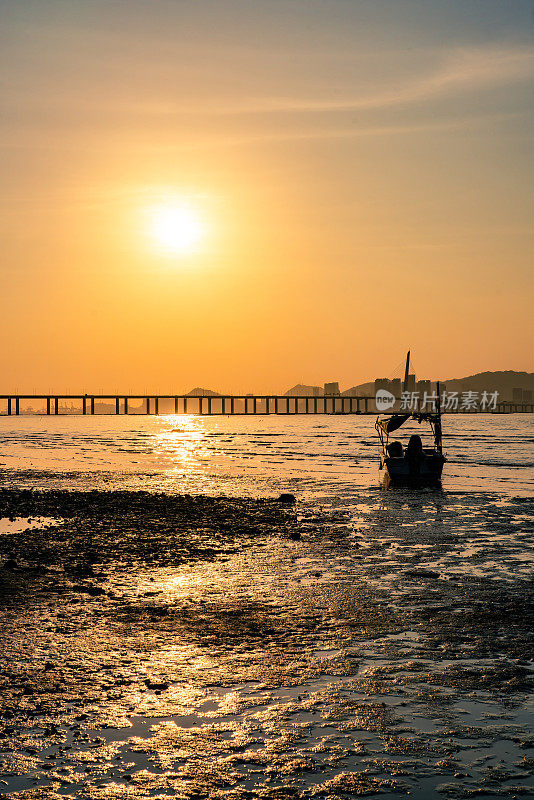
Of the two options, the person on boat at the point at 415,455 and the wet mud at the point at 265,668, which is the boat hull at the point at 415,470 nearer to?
the person on boat at the point at 415,455

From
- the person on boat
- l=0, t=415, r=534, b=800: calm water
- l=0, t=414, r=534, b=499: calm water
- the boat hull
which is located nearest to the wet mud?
l=0, t=415, r=534, b=800: calm water

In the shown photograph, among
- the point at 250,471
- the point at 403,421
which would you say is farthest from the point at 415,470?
the point at 250,471

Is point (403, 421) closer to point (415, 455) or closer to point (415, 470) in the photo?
point (415, 455)

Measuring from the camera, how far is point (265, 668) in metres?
11.4

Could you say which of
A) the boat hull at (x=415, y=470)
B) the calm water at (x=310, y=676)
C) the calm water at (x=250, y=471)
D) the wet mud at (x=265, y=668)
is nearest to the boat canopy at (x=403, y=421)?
the calm water at (x=250, y=471)

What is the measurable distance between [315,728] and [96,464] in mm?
54219

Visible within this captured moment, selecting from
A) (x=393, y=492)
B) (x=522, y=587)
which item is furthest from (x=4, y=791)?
(x=393, y=492)

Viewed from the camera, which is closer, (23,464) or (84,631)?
(84,631)

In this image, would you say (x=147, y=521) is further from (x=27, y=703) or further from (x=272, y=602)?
(x=27, y=703)

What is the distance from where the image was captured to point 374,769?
8.04m

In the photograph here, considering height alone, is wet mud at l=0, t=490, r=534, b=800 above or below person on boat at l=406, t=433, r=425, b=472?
below

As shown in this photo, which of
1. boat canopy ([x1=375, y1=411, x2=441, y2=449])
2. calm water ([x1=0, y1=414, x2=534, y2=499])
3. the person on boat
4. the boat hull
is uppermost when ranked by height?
boat canopy ([x1=375, y1=411, x2=441, y2=449])

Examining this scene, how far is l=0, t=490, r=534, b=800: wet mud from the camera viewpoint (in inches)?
314

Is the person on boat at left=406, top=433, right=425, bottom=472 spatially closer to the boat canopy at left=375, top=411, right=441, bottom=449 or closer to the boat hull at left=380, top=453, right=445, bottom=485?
the boat hull at left=380, top=453, right=445, bottom=485
